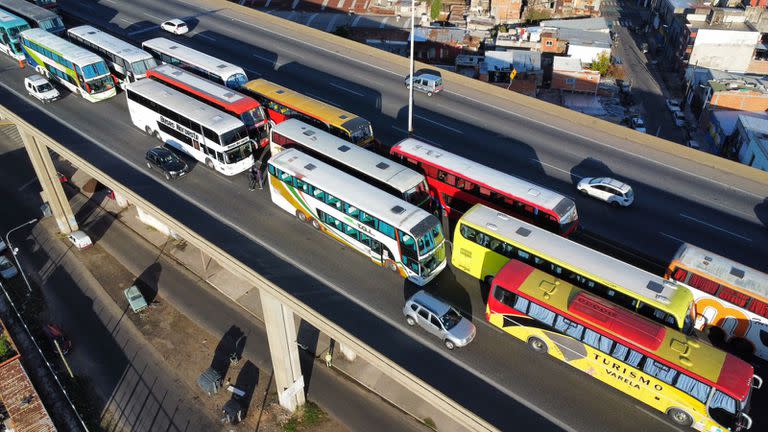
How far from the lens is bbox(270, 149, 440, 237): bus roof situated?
31.1 meters

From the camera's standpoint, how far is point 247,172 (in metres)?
42.3

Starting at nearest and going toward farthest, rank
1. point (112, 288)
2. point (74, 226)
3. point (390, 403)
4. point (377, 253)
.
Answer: point (377, 253) < point (390, 403) < point (112, 288) < point (74, 226)

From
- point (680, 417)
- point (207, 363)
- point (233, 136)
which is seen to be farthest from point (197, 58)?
point (680, 417)

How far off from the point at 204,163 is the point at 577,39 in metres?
79.2

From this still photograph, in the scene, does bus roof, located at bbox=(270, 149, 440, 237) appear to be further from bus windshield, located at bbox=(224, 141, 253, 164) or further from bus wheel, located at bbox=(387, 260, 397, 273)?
bus windshield, located at bbox=(224, 141, 253, 164)

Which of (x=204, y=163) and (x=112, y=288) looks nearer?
(x=204, y=163)

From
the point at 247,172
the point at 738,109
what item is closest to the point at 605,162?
the point at 247,172

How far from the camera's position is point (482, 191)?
35594 mm

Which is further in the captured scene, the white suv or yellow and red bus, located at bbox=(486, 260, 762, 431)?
the white suv

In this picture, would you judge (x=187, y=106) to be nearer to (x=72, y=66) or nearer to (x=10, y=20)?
(x=72, y=66)

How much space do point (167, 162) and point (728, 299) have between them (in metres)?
38.1

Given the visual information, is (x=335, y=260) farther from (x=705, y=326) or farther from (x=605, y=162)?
(x=605, y=162)

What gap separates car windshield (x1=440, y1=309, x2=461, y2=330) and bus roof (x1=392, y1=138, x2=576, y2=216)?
9481 millimetres

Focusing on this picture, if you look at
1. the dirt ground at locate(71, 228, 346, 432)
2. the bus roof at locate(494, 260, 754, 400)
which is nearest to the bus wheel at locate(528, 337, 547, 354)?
the bus roof at locate(494, 260, 754, 400)
